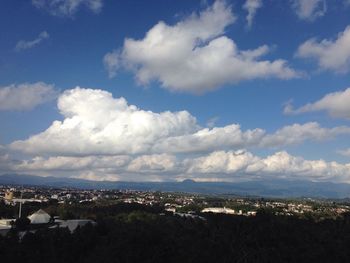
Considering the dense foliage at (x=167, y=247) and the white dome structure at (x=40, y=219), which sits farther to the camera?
the white dome structure at (x=40, y=219)

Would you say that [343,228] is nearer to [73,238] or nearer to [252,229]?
[252,229]

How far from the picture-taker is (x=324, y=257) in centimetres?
4584

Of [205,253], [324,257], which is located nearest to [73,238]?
[205,253]

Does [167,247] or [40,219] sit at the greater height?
[167,247]

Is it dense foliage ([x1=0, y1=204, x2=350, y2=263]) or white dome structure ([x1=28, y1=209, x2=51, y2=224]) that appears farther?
white dome structure ([x1=28, y1=209, x2=51, y2=224])

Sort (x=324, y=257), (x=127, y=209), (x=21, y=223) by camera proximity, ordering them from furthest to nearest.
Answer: (x=127, y=209) → (x=21, y=223) → (x=324, y=257)

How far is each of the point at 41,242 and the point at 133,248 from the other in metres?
14.4

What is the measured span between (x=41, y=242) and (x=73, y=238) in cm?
319

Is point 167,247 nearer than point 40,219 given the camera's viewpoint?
Yes

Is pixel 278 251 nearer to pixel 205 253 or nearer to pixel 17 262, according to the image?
pixel 205 253

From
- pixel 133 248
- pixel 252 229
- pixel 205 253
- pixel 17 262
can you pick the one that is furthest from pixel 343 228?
pixel 17 262

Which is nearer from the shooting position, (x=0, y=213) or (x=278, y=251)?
(x=278, y=251)

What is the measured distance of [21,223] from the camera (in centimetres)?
7525

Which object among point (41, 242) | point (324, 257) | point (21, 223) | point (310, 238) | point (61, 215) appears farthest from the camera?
point (61, 215)
